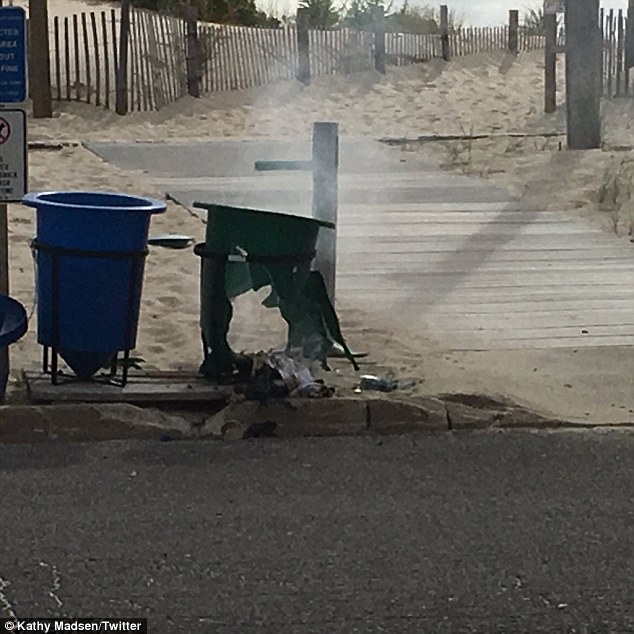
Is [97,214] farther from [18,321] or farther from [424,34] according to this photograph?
[424,34]

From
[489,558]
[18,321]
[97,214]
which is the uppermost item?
[97,214]

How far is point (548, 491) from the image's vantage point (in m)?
5.42

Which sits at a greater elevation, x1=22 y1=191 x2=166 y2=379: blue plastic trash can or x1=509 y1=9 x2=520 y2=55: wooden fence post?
x1=509 y1=9 x2=520 y2=55: wooden fence post

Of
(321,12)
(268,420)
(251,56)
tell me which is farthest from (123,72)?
(268,420)

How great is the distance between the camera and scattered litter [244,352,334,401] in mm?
6133

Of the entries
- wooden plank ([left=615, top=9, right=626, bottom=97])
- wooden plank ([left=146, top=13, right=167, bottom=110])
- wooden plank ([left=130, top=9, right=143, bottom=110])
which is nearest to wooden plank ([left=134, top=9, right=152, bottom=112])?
wooden plank ([left=130, top=9, right=143, bottom=110])

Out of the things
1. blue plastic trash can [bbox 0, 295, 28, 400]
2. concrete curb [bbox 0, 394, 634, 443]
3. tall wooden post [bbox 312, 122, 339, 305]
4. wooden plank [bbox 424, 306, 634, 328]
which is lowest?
concrete curb [bbox 0, 394, 634, 443]

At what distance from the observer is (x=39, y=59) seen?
21797 millimetres

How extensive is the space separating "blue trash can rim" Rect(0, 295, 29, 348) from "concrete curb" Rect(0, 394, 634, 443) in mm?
281

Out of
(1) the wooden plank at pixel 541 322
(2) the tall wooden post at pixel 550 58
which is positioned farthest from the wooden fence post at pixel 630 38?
(1) the wooden plank at pixel 541 322

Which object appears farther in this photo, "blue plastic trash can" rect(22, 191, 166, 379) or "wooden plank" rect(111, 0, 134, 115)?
"wooden plank" rect(111, 0, 134, 115)

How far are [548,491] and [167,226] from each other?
21.8ft

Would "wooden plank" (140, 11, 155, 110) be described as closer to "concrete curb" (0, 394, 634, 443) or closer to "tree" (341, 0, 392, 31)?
"tree" (341, 0, 392, 31)

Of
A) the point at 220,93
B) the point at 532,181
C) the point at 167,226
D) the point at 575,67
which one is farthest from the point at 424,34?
the point at 167,226
